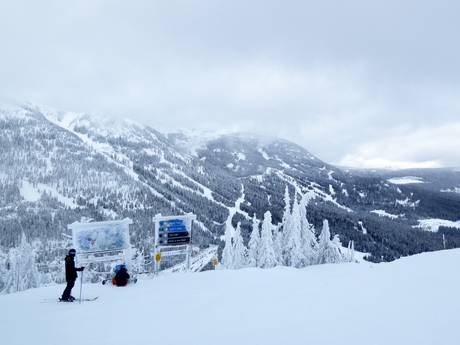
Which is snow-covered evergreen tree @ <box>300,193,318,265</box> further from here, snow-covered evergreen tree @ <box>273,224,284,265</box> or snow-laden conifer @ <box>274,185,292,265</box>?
snow-covered evergreen tree @ <box>273,224,284,265</box>

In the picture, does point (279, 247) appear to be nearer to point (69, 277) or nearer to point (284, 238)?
point (284, 238)

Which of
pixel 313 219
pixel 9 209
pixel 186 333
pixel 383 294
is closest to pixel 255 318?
pixel 186 333

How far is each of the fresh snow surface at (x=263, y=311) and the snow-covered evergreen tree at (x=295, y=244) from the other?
52.5 feet

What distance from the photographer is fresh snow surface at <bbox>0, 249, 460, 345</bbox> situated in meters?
7.15

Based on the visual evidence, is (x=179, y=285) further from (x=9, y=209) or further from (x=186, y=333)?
(x=9, y=209)

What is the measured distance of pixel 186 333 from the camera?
7.73 meters

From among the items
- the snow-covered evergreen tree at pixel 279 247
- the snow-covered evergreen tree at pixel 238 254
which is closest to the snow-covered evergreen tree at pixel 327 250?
the snow-covered evergreen tree at pixel 279 247

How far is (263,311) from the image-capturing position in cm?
916

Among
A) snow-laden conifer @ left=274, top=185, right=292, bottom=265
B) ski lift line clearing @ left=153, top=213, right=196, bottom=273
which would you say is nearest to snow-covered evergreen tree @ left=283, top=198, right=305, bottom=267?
snow-laden conifer @ left=274, top=185, right=292, bottom=265

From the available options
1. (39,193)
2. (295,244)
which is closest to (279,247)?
(295,244)

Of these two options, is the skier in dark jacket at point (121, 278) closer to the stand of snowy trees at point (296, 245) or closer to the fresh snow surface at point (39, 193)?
the stand of snowy trees at point (296, 245)

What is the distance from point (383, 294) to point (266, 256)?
69.4ft

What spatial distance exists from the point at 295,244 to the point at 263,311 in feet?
70.3

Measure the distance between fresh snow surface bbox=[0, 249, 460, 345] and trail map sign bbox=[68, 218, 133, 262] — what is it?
10.1ft
